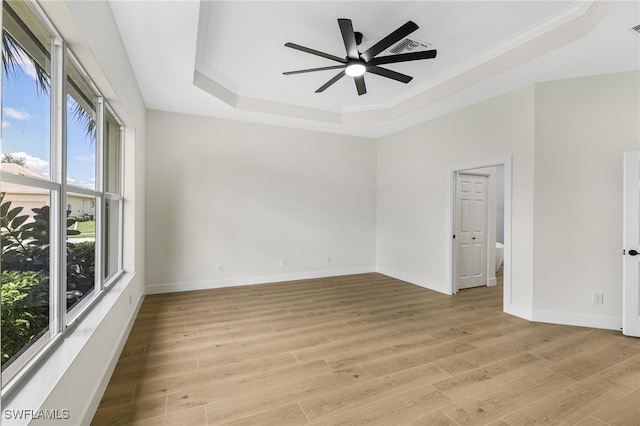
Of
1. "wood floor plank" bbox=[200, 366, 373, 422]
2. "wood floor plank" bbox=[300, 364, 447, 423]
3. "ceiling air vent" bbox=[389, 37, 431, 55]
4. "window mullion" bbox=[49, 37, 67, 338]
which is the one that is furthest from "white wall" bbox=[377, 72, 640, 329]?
"window mullion" bbox=[49, 37, 67, 338]

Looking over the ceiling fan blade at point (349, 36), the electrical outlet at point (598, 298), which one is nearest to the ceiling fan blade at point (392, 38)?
the ceiling fan blade at point (349, 36)

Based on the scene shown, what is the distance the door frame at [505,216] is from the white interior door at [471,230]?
11.1 inches

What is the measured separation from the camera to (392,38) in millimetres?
2480

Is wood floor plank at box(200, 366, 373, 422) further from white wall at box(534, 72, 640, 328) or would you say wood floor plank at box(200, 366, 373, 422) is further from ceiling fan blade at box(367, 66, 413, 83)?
ceiling fan blade at box(367, 66, 413, 83)

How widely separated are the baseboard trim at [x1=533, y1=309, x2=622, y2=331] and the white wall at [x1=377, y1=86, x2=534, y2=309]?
0.20 metres

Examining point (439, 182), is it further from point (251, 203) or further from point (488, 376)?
point (251, 203)

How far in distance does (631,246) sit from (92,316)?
5212 millimetres

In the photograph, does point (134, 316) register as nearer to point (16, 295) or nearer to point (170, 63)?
point (16, 295)

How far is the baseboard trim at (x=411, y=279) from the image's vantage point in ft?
15.8

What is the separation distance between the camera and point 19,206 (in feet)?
4.24

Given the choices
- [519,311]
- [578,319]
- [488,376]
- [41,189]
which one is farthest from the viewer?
[519,311]

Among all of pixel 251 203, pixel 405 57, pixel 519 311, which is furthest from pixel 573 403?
pixel 251 203

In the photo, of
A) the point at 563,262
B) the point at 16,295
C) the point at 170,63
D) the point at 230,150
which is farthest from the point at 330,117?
the point at 16,295

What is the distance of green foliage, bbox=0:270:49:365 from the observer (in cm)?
121
